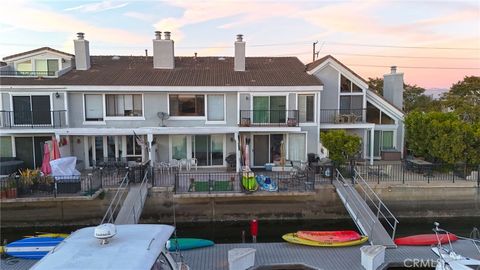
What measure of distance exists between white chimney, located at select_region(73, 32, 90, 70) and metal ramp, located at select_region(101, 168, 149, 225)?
33.2ft

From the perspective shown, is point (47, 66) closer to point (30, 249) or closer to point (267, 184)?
point (30, 249)

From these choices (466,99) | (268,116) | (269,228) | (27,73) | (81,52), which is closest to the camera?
(269,228)

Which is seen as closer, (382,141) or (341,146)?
(341,146)

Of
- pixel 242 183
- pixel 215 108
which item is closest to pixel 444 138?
pixel 242 183

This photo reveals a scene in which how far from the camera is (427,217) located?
1984cm

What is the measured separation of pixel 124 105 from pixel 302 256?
14.3 meters

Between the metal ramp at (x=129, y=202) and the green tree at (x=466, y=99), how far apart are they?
2306 cm

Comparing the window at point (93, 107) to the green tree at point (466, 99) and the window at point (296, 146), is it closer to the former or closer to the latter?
the window at point (296, 146)

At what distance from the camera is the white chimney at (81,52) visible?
83.6 ft

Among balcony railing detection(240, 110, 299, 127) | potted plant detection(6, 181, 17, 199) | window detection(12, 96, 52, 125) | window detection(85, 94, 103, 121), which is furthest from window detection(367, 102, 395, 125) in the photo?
potted plant detection(6, 181, 17, 199)

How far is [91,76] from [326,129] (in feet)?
46.7

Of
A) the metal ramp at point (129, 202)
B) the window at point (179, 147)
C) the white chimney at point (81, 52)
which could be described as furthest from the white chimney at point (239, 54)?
the metal ramp at point (129, 202)

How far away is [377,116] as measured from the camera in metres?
26.3

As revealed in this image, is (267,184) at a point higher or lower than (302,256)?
higher
